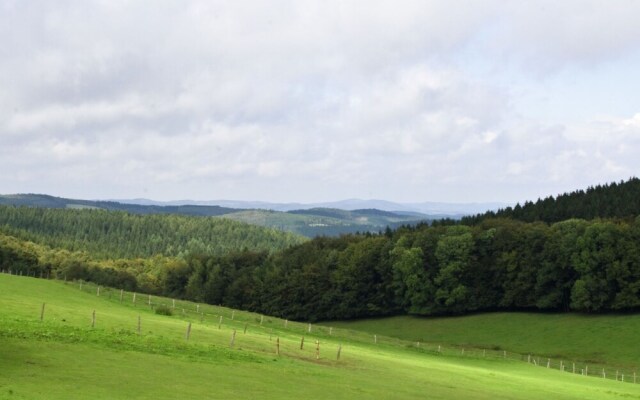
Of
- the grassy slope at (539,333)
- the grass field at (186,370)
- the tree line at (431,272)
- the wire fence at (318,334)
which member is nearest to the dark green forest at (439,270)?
the tree line at (431,272)

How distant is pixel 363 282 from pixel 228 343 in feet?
271

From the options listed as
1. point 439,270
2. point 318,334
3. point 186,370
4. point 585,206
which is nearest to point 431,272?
point 439,270

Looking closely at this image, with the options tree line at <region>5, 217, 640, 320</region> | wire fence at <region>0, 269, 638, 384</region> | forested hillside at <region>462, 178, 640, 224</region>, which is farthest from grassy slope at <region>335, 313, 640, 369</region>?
forested hillside at <region>462, 178, 640, 224</region>

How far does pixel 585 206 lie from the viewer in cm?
14125

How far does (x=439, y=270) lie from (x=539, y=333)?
82.8 feet

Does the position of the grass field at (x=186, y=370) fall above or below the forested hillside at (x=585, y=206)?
below

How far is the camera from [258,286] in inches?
5295

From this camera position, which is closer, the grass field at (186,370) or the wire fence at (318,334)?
the grass field at (186,370)

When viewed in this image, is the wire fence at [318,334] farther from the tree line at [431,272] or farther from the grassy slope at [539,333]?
the tree line at [431,272]

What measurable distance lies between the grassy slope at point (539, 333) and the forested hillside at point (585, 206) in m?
37.8

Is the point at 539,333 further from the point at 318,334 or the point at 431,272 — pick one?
the point at 318,334

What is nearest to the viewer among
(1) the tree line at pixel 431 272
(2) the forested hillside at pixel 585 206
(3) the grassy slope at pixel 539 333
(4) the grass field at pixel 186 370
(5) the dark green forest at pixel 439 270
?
(4) the grass field at pixel 186 370

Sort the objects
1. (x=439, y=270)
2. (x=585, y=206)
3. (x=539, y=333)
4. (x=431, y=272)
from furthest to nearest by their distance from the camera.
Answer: (x=585, y=206) < (x=431, y=272) < (x=439, y=270) < (x=539, y=333)

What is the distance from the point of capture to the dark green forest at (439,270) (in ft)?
336
